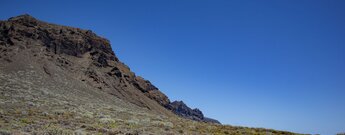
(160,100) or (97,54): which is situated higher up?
(97,54)

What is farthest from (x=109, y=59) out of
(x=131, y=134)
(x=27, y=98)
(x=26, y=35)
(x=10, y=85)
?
(x=131, y=134)

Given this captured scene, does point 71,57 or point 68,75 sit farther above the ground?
point 71,57

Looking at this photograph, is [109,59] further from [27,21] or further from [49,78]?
[49,78]

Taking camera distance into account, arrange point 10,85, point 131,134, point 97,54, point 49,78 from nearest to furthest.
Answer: point 131,134 → point 10,85 → point 49,78 → point 97,54

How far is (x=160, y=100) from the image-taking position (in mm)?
87188

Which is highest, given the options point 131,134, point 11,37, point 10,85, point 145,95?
point 11,37

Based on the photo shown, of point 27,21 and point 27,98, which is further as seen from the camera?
point 27,21

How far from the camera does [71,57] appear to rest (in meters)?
73.2

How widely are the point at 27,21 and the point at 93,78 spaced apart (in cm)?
2504

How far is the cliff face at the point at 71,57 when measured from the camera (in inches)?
2465

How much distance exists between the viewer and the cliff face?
62.6 metres

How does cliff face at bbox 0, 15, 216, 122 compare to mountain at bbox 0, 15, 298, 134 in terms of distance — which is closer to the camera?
mountain at bbox 0, 15, 298, 134

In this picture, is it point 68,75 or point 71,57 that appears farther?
point 71,57

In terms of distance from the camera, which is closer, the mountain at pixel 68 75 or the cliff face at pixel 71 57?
the mountain at pixel 68 75
